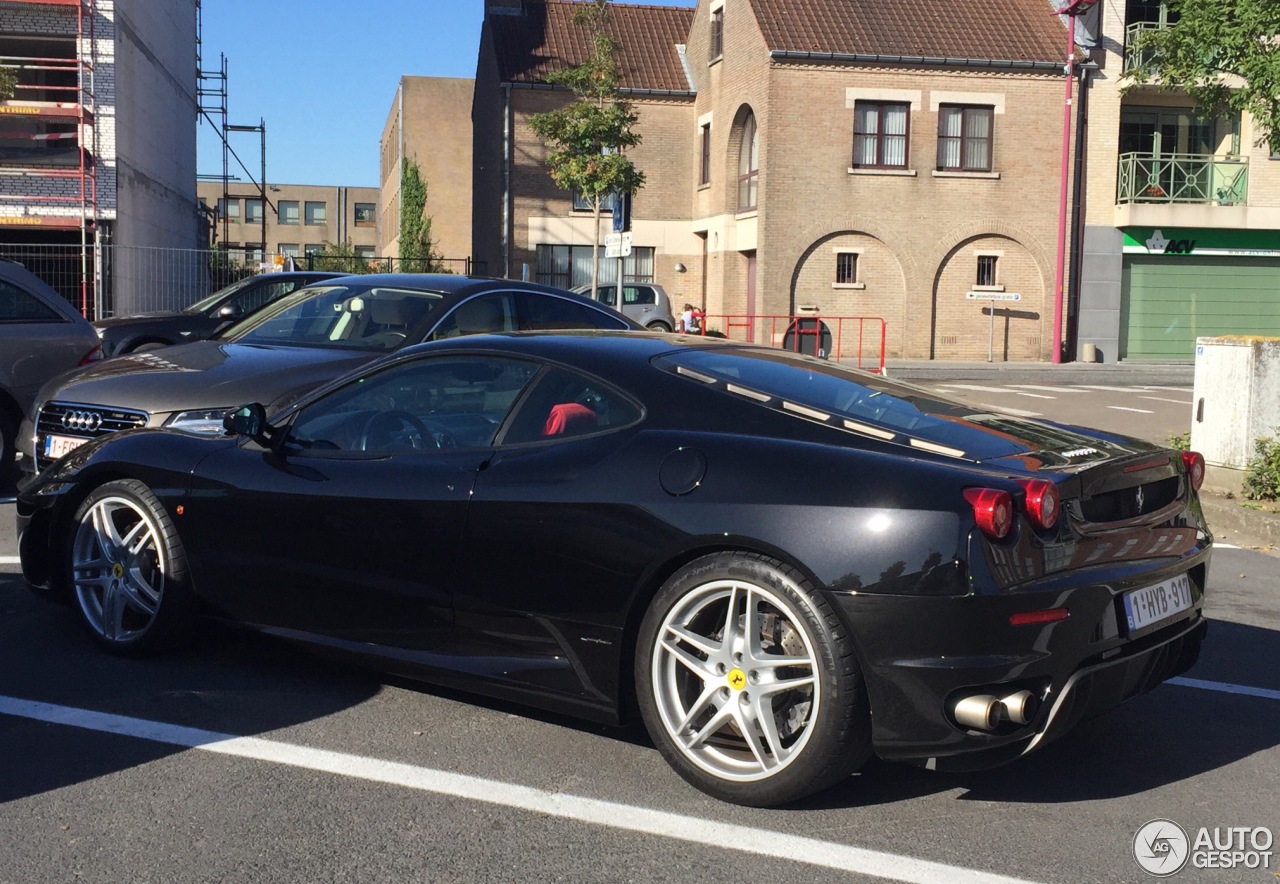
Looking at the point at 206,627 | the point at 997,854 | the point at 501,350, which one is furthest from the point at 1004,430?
the point at 206,627

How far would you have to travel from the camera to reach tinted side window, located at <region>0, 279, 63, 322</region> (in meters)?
10.0

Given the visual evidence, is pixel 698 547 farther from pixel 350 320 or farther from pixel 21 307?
pixel 21 307

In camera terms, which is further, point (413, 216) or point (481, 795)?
point (413, 216)

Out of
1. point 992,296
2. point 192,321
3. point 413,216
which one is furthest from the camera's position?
point 413,216

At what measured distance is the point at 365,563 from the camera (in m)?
4.69

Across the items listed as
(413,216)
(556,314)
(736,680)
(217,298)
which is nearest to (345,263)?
(413,216)

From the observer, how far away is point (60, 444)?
743 cm

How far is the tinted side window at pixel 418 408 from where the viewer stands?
184 inches

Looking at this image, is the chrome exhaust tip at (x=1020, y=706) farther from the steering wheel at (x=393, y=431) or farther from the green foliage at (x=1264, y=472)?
the green foliage at (x=1264, y=472)

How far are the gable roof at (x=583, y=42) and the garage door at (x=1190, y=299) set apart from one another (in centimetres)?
1382

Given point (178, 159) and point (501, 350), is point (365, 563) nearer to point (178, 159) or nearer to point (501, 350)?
point (501, 350)

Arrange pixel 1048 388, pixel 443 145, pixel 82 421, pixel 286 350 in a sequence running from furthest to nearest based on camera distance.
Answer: pixel 443 145, pixel 1048 388, pixel 286 350, pixel 82 421

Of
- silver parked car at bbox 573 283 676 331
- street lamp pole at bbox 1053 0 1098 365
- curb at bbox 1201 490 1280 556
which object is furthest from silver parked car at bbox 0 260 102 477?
street lamp pole at bbox 1053 0 1098 365

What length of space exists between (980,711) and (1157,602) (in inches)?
32.7
